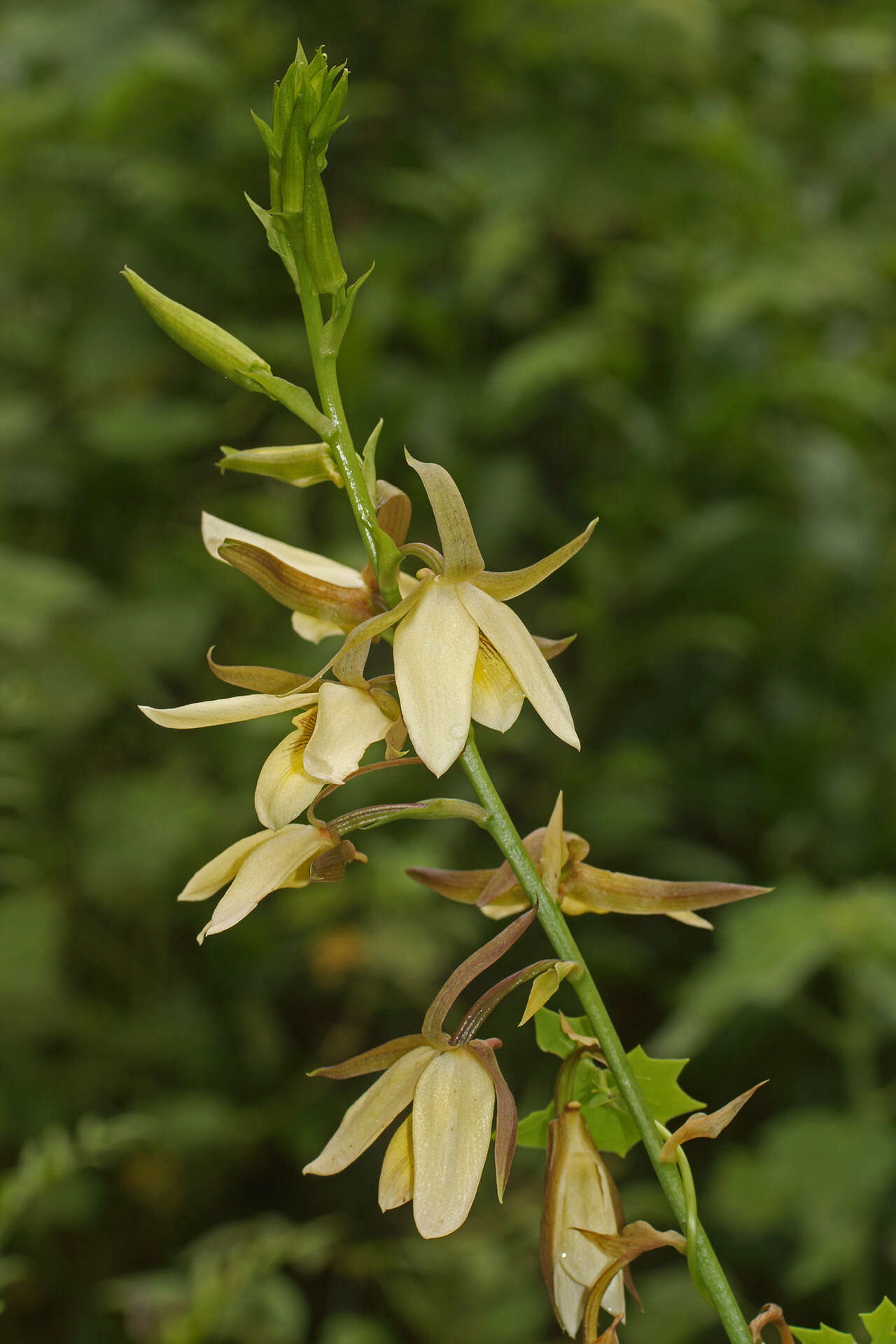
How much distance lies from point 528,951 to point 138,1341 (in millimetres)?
665

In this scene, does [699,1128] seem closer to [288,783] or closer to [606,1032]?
[606,1032]

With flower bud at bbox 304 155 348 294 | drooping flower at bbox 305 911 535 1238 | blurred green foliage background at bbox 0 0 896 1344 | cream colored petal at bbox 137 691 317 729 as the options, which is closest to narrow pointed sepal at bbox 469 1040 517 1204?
drooping flower at bbox 305 911 535 1238

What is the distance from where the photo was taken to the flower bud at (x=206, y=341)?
0.32 m

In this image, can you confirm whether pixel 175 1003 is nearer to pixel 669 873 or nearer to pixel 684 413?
pixel 669 873

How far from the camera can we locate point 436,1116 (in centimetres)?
29

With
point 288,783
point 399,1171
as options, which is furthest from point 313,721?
point 399,1171

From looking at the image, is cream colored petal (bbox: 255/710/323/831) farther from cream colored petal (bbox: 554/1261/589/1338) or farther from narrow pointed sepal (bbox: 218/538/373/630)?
cream colored petal (bbox: 554/1261/589/1338)

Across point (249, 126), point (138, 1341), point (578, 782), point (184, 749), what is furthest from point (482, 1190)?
point (249, 126)

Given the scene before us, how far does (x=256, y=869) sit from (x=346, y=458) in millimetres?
111

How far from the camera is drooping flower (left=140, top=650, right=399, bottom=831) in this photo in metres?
0.27

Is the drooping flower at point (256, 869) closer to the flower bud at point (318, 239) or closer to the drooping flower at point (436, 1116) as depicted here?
the drooping flower at point (436, 1116)

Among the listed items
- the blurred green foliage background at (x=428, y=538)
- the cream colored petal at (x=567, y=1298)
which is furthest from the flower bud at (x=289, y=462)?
the blurred green foliage background at (x=428, y=538)

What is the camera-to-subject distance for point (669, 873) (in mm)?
1695

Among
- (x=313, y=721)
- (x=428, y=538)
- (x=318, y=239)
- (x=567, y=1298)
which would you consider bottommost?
(x=428, y=538)
